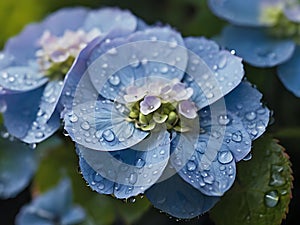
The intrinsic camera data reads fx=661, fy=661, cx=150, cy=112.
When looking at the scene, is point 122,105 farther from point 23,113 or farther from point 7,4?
point 7,4

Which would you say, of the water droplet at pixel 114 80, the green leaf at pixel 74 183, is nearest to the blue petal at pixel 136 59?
the water droplet at pixel 114 80

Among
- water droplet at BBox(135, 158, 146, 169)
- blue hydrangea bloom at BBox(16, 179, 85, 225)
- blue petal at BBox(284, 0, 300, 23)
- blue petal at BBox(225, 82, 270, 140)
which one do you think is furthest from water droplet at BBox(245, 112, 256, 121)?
blue hydrangea bloom at BBox(16, 179, 85, 225)

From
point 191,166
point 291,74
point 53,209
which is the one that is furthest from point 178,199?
point 53,209

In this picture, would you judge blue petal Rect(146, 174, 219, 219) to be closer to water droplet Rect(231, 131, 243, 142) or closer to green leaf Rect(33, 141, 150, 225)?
water droplet Rect(231, 131, 243, 142)

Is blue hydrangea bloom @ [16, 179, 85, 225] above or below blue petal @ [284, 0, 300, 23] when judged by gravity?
below

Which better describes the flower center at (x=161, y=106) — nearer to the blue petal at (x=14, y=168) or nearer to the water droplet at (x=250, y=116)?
the water droplet at (x=250, y=116)

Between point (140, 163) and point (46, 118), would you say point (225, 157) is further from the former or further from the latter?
point (46, 118)
